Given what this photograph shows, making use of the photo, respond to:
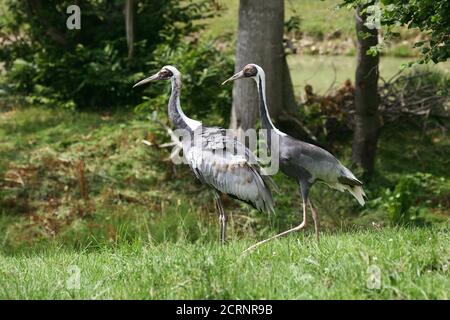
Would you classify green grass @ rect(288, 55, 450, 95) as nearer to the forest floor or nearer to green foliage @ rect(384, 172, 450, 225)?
the forest floor

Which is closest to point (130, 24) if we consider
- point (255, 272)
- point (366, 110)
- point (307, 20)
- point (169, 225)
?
point (366, 110)

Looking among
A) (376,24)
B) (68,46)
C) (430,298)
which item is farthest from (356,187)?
(68,46)

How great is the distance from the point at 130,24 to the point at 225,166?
6691mm

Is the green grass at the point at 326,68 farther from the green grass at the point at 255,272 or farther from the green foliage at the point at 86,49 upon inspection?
the green grass at the point at 255,272

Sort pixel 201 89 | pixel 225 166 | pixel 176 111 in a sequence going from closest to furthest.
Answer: pixel 225 166
pixel 176 111
pixel 201 89

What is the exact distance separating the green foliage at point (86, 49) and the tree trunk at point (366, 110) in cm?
413

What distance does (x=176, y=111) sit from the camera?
9.02 metres

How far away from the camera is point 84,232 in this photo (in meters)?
10.8

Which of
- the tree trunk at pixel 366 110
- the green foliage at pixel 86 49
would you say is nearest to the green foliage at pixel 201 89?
the green foliage at pixel 86 49

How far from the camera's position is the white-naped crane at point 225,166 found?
8414 millimetres

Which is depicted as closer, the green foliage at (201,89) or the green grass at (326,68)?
the green foliage at (201,89)

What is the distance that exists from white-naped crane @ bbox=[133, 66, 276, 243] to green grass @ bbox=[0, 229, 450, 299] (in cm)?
173

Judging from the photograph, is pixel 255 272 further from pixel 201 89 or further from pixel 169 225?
pixel 201 89

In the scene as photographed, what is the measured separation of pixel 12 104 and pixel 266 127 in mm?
8820
